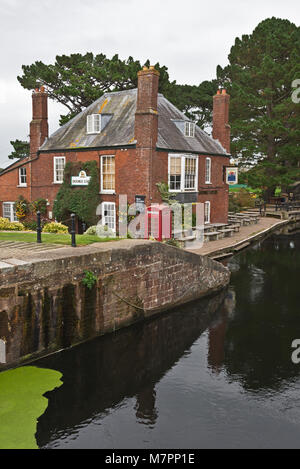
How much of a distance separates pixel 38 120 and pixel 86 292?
64.7ft

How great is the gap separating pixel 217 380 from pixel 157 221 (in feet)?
44.1

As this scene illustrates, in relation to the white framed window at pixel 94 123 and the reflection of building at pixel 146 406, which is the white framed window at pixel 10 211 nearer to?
the white framed window at pixel 94 123

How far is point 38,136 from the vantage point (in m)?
28.4

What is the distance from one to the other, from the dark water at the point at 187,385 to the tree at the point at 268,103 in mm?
31281

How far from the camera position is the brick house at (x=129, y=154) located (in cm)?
2341

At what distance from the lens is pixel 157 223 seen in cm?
2319

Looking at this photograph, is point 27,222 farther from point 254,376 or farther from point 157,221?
point 254,376

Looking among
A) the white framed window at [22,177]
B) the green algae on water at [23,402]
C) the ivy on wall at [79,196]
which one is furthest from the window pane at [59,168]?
the green algae on water at [23,402]

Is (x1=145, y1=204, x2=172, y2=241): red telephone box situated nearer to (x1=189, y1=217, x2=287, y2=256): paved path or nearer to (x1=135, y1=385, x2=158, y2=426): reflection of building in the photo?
(x1=189, y1=217, x2=287, y2=256): paved path

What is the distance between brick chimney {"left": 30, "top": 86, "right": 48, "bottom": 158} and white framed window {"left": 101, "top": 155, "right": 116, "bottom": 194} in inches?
235

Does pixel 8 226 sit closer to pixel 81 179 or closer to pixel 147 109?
pixel 81 179

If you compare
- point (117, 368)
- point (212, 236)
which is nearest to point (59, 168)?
point (212, 236)
